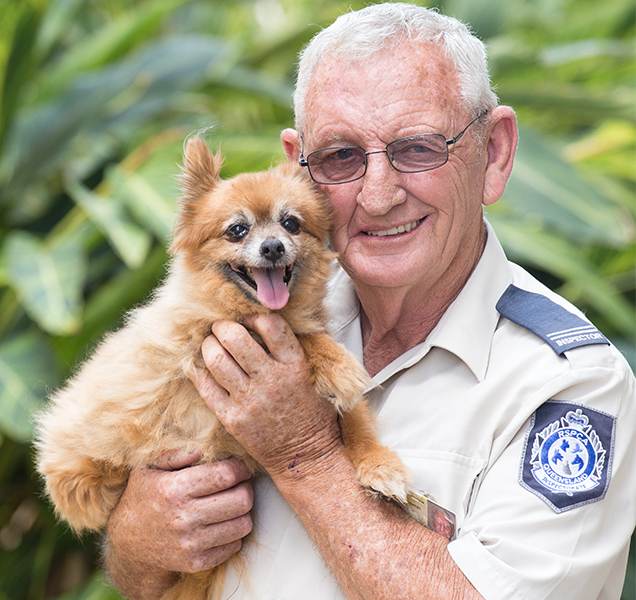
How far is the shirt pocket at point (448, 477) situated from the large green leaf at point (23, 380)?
5.97 feet

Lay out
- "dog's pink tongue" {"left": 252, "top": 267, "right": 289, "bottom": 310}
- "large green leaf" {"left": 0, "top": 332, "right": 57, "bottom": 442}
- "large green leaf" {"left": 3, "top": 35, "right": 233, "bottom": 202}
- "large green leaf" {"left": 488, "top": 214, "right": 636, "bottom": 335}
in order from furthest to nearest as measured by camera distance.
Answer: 1. "large green leaf" {"left": 3, "top": 35, "right": 233, "bottom": 202}
2. "large green leaf" {"left": 488, "top": 214, "right": 636, "bottom": 335}
3. "large green leaf" {"left": 0, "top": 332, "right": 57, "bottom": 442}
4. "dog's pink tongue" {"left": 252, "top": 267, "right": 289, "bottom": 310}

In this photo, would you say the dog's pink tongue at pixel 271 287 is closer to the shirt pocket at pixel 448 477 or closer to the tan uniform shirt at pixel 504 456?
the tan uniform shirt at pixel 504 456

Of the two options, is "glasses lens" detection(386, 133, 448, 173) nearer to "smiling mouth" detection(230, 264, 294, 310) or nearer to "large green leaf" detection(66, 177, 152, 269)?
A: "smiling mouth" detection(230, 264, 294, 310)

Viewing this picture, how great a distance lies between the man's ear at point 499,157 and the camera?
1993 mm

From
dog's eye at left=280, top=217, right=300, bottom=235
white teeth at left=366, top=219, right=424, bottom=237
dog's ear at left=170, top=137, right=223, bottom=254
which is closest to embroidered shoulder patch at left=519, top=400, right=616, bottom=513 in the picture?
white teeth at left=366, top=219, right=424, bottom=237

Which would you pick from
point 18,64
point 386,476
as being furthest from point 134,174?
point 386,476

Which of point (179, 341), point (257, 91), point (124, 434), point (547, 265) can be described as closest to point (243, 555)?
point (124, 434)

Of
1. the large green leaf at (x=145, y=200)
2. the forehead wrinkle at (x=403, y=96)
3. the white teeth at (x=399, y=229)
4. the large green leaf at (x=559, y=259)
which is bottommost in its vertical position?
the large green leaf at (x=559, y=259)

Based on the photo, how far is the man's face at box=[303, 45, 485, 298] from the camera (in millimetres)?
1799

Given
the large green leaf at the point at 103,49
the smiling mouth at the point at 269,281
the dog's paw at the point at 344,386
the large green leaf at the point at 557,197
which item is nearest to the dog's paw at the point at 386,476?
the dog's paw at the point at 344,386

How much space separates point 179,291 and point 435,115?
0.89 metres

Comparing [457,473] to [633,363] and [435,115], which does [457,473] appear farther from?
[633,363]

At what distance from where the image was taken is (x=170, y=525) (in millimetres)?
1837

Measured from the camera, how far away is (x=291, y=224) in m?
1.98
